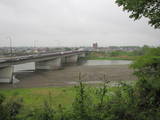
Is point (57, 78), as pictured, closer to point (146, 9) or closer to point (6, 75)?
point (6, 75)

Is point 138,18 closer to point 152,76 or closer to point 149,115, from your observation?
point 152,76

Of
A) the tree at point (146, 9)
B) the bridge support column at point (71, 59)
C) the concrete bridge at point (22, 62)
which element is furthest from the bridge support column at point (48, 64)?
the tree at point (146, 9)

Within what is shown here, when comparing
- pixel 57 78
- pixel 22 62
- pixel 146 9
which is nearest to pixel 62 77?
pixel 57 78

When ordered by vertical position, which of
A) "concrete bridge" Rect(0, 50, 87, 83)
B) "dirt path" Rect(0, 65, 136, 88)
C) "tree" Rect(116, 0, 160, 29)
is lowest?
"dirt path" Rect(0, 65, 136, 88)

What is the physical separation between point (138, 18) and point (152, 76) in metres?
3.25

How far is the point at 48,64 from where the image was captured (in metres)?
66.3

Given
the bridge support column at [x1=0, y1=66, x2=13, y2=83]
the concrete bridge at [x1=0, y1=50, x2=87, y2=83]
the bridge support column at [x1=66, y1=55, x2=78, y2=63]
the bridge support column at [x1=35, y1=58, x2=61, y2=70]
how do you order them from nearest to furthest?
the bridge support column at [x1=0, y1=66, x2=13, y2=83]
the concrete bridge at [x1=0, y1=50, x2=87, y2=83]
the bridge support column at [x1=35, y1=58, x2=61, y2=70]
the bridge support column at [x1=66, y1=55, x2=78, y2=63]


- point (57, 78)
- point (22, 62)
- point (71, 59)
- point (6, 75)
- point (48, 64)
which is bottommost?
point (57, 78)

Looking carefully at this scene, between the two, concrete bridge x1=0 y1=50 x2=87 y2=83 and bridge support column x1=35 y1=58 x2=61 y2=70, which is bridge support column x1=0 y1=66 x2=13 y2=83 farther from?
bridge support column x1=35 y1=58 x2=61 y2=70

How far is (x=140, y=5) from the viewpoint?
7.51m

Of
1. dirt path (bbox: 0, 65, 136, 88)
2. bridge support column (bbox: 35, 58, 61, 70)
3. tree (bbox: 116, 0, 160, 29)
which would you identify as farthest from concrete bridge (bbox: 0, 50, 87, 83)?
tree (bbox: 116, 0, 160, 29)

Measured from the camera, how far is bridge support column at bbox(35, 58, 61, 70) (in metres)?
63.6

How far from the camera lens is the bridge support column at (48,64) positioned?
6364cm

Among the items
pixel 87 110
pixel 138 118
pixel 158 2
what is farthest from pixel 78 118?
pixel 158 2
